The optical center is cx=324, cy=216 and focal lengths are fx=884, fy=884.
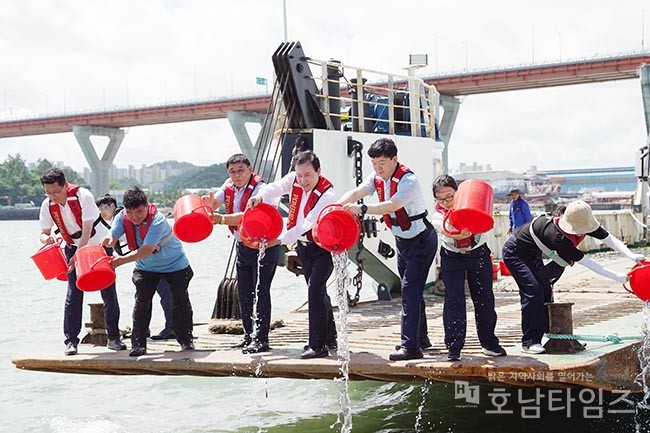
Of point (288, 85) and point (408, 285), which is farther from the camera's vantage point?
point (288, 85)

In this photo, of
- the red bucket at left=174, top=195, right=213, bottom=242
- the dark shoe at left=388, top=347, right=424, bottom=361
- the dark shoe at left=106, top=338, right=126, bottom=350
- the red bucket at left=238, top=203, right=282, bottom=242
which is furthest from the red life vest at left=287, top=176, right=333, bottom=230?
the dark shoe at left=106, top=338, right=126, bottom=350

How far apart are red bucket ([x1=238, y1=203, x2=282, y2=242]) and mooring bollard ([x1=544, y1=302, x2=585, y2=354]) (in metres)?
2.15

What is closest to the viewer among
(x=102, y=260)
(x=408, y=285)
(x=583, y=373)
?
(x=583, y=373)

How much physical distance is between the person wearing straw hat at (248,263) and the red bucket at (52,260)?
1.41 metres

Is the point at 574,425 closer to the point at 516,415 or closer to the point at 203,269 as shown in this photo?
the point at 516,415

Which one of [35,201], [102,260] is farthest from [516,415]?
[35,201]

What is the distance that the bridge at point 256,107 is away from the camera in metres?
51.2

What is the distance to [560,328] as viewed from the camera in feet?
21.4

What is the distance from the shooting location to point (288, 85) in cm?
1072

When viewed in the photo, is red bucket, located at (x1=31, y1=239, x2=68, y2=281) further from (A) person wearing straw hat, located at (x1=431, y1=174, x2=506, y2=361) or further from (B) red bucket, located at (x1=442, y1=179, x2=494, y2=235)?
(B) red bucket, located at (x1=442, y1=179, x2=494, y2=235)

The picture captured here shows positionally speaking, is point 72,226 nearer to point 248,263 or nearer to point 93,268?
point 93,268

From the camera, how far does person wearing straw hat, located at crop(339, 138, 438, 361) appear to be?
6.30m

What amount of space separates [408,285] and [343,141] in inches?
196

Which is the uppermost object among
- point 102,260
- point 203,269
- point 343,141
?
point 343,141
